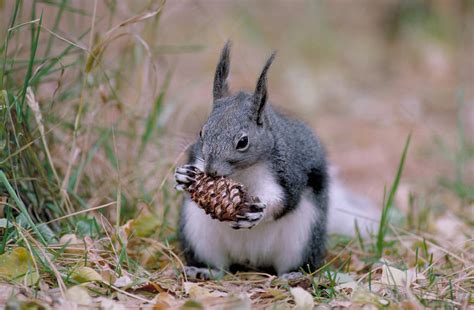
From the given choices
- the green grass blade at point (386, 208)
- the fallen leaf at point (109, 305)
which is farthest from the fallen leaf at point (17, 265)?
the green grass blade at point (386, 208)

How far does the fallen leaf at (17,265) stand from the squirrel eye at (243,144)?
0.81 meters

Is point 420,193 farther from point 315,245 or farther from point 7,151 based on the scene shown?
point 7,151

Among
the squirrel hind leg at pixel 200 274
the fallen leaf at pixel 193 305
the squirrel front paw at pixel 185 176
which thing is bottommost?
the squirrel hind leg at pixel 200 274

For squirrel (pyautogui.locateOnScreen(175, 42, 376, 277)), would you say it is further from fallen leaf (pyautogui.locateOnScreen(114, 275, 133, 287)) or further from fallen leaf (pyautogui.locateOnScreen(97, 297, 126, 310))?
fallen leaf (pyautogui.locateOnScreen(97, 297, 126, 310))

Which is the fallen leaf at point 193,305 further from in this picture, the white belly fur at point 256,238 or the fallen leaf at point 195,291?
the white belly fur at point 256,238

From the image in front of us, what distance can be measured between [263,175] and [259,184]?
1.5 inches

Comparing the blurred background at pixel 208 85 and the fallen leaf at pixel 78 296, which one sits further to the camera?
the blurred background at pixel 208 85

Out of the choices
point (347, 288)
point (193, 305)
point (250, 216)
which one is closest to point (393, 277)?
point (347, 288)

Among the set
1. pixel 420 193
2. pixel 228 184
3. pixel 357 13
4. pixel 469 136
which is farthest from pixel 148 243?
pixel 357 13

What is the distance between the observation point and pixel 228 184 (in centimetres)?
251

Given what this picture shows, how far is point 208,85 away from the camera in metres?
6.36

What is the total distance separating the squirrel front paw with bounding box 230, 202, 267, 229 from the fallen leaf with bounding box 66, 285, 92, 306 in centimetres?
61

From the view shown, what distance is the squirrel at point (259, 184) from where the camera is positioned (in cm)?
255

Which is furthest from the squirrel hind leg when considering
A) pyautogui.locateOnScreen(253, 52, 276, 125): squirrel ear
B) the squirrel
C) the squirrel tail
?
the squirrel tail
